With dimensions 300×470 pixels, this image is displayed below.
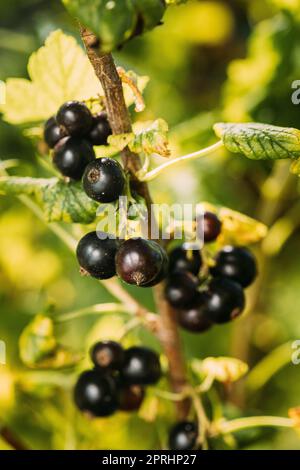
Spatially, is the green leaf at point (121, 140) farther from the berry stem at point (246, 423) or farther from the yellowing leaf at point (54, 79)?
the berry stem at point (246, 423)

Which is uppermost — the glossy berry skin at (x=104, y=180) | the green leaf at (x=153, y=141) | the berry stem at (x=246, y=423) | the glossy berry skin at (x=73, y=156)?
the glossy berry skin at (x=73, y=156)

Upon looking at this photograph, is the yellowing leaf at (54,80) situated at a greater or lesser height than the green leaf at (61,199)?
greater

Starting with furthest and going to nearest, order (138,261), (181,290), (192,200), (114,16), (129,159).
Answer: (192,200), (181,290), (129,159), (138,261), (114,16)

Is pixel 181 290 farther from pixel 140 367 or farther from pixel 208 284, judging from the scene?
pixel 140 367

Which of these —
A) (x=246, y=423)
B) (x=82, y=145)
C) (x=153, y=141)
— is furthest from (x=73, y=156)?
(x=246, y=423)

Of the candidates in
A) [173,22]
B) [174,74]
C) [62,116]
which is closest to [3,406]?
[62,116]

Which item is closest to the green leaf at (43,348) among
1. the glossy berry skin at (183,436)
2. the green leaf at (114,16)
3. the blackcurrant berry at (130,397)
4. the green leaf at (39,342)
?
the green leaf at (39,342)

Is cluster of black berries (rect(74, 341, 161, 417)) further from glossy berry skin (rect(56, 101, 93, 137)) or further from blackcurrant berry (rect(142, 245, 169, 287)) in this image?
glossy berry skin (rect(56, 101, 93, 137))
